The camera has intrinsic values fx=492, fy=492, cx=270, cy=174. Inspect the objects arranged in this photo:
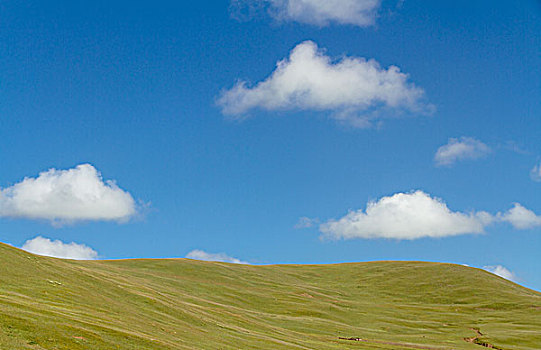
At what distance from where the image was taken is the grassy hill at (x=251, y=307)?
43.5 metres

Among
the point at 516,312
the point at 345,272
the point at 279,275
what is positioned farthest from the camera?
the point at 345,272

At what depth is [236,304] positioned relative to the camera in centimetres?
10938

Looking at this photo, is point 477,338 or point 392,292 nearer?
point 477,338

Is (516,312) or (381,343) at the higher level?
(516,312)

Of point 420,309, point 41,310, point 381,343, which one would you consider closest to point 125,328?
point 41,310

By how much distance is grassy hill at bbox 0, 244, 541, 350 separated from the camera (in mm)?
43531

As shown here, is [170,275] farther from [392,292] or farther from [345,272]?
[345,272]

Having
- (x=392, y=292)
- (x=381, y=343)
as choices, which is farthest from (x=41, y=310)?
(x=392, y=292)

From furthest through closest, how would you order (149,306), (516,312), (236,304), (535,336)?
1. (516,312)
2. (236,304)
3. (535,336)
4. (149,306)

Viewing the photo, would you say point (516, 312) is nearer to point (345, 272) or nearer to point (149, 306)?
point (345, 272)

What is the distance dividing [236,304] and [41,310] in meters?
69.5

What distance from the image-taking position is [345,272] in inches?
7864

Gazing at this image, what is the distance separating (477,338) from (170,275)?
78969 mm

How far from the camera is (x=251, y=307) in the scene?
10931 centimetres
